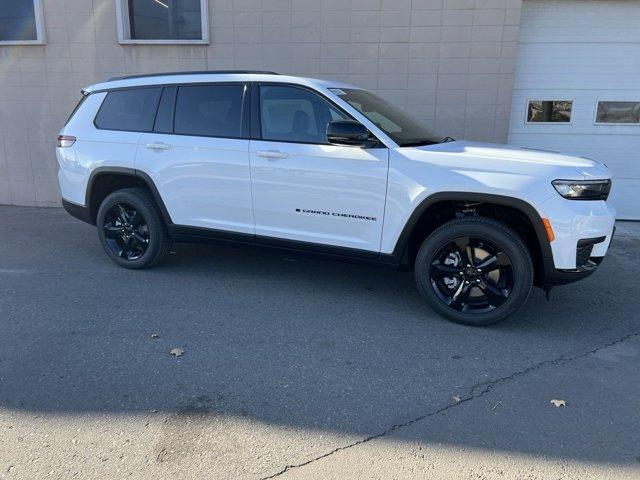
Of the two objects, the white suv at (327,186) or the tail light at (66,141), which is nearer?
the white suv at (327,186)

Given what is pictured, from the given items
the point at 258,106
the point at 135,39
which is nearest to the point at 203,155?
the point at 258,106

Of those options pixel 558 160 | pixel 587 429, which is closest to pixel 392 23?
pixel 558 160

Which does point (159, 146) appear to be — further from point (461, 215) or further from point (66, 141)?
point (461, 215)

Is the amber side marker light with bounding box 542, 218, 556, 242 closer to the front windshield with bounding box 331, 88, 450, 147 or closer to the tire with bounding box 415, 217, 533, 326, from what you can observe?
the tire with bounding box 415, 217, 533, 326

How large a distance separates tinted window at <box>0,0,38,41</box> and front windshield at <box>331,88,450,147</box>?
639 cm

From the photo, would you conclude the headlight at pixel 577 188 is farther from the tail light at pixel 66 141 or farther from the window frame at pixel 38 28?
the window frame at pixel 38 28

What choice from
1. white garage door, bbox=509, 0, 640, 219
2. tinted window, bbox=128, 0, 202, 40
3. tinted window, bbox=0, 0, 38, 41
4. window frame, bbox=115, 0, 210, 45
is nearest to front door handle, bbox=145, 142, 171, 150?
window frame, bbox=115, 0, 210, 45

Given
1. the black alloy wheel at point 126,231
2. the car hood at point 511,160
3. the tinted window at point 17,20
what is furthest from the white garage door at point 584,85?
the tinted window at point 17,20

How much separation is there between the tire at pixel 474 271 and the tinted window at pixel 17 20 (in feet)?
25.4

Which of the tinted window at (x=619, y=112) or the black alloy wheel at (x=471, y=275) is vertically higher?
the tinted window at (x=619, y=112)

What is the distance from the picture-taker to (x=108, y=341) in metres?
3.82

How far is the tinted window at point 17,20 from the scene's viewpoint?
853cm

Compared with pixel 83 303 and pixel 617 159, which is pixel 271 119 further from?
pixel 617 159

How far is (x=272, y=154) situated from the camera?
4.52 metres
